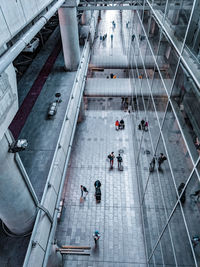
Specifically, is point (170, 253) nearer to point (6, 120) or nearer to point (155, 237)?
point (155, 237)

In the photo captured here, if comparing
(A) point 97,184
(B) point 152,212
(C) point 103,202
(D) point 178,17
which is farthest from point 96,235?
(D) point 178,17

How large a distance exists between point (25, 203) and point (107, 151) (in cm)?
1141

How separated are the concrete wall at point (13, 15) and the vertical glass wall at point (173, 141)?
5431 millimetres

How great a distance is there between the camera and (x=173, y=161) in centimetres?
822

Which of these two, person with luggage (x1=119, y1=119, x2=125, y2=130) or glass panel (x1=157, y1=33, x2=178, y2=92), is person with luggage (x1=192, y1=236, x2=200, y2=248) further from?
person with luggage (x1=119, y1=119, x2=125, y2=130)

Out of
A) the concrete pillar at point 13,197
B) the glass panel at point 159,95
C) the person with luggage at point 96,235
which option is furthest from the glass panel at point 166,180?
the concrete pillar at point 13,197

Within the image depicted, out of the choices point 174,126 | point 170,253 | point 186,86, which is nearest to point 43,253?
point 170,253

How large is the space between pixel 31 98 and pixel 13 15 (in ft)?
34.2

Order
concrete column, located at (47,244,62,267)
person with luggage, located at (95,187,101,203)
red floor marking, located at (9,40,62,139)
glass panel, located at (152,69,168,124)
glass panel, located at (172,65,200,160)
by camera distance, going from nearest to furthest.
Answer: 1. glass panel, located at (172,65,200,160)
2. glass panel, located at (152,69,168,124)
3. concrete column, located at (47,244,62,267)
4. red floor marking, located at (9,40,62,139)
5. person with luggage, located at (95,187,101,203)

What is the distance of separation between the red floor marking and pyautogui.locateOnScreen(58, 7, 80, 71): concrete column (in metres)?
2.24

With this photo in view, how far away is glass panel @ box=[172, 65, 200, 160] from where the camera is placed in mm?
6246

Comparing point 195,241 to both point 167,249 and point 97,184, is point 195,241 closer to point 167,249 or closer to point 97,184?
point 167,249

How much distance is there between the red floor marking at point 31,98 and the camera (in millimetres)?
13508

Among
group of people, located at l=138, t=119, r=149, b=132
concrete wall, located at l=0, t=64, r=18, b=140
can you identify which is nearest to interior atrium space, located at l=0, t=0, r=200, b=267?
concrete wall, located at l=0, t=64, r=18, b=140
